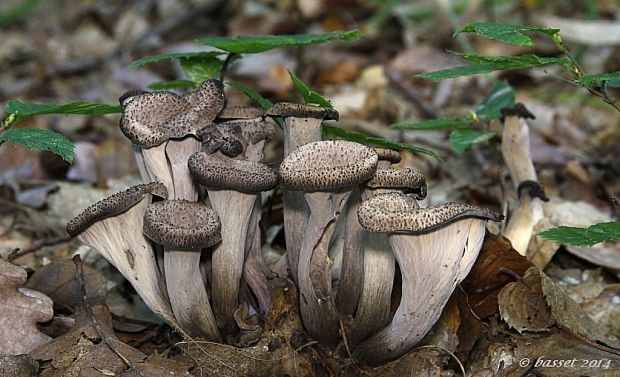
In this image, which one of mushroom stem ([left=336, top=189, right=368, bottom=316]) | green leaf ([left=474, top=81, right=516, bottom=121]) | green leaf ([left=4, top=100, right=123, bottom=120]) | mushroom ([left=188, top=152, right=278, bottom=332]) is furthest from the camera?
green leaf ([left=474, top=81, right=516, bottom=121])

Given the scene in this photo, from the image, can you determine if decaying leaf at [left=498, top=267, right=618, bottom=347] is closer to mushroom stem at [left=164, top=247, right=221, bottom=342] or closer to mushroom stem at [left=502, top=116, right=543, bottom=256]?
mushroom stem at [left=502, top=116, right=543, bottom=256]

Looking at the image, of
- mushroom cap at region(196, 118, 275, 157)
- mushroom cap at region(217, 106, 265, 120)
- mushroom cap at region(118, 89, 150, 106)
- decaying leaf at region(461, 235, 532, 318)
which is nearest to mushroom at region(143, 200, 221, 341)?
mushroom cap at region(196, 118, 275, 157)

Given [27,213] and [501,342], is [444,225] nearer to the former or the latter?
[501,342]

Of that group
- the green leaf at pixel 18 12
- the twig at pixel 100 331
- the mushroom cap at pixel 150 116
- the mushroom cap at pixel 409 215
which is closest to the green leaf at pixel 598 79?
the mushroom cap at pixel 409 215

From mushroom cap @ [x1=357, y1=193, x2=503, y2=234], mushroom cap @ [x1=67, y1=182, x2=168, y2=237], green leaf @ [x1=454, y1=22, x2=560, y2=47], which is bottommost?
mushroom cap @ [x1=357, y1=193, x2=503, y2=234]

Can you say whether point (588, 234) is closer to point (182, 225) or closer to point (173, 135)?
point (182, 225)

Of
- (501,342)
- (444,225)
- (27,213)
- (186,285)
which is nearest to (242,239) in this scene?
(186,285)
